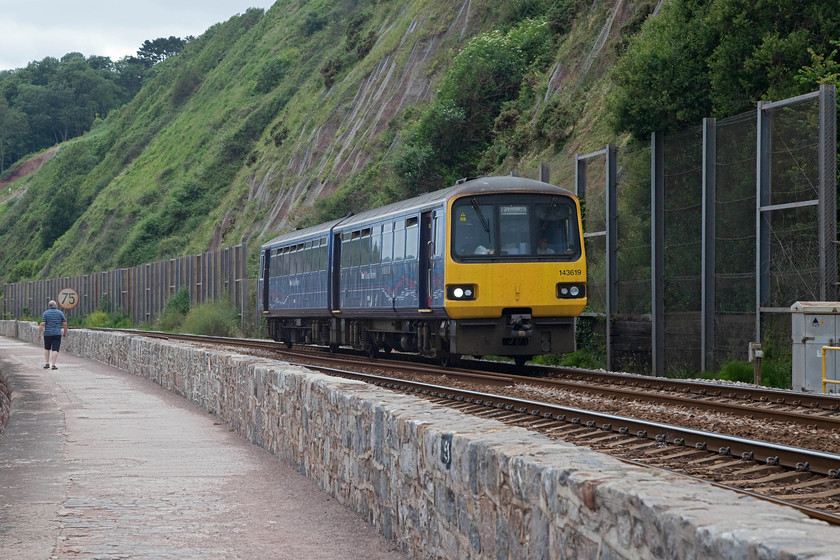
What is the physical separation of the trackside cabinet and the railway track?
1199 millimetres

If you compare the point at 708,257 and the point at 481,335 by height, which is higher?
the point at 708,257

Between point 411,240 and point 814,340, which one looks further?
point 411,240

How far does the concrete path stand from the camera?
704 centimetres

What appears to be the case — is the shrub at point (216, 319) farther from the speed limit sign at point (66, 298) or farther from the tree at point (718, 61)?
the tree at point (718, 61)

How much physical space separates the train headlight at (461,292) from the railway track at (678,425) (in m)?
1.29

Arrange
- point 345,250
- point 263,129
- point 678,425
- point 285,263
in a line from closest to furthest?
point 678,425, point 345,250, point 285,263, point 263,129

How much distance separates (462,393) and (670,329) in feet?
19.8

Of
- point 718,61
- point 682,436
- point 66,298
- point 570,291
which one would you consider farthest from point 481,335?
point 66,298

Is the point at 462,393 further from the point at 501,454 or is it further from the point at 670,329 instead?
the point at 501,454

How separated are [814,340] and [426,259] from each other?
7.34 metres

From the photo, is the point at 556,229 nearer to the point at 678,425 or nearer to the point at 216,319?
the point at 678,425

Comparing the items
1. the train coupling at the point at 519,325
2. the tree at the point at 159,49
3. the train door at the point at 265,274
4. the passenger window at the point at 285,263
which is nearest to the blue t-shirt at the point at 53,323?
the passenger window at the point at 285,263

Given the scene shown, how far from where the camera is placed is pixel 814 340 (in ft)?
A: 48.5

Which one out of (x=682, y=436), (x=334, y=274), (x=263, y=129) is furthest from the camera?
(x=263, y=129)
